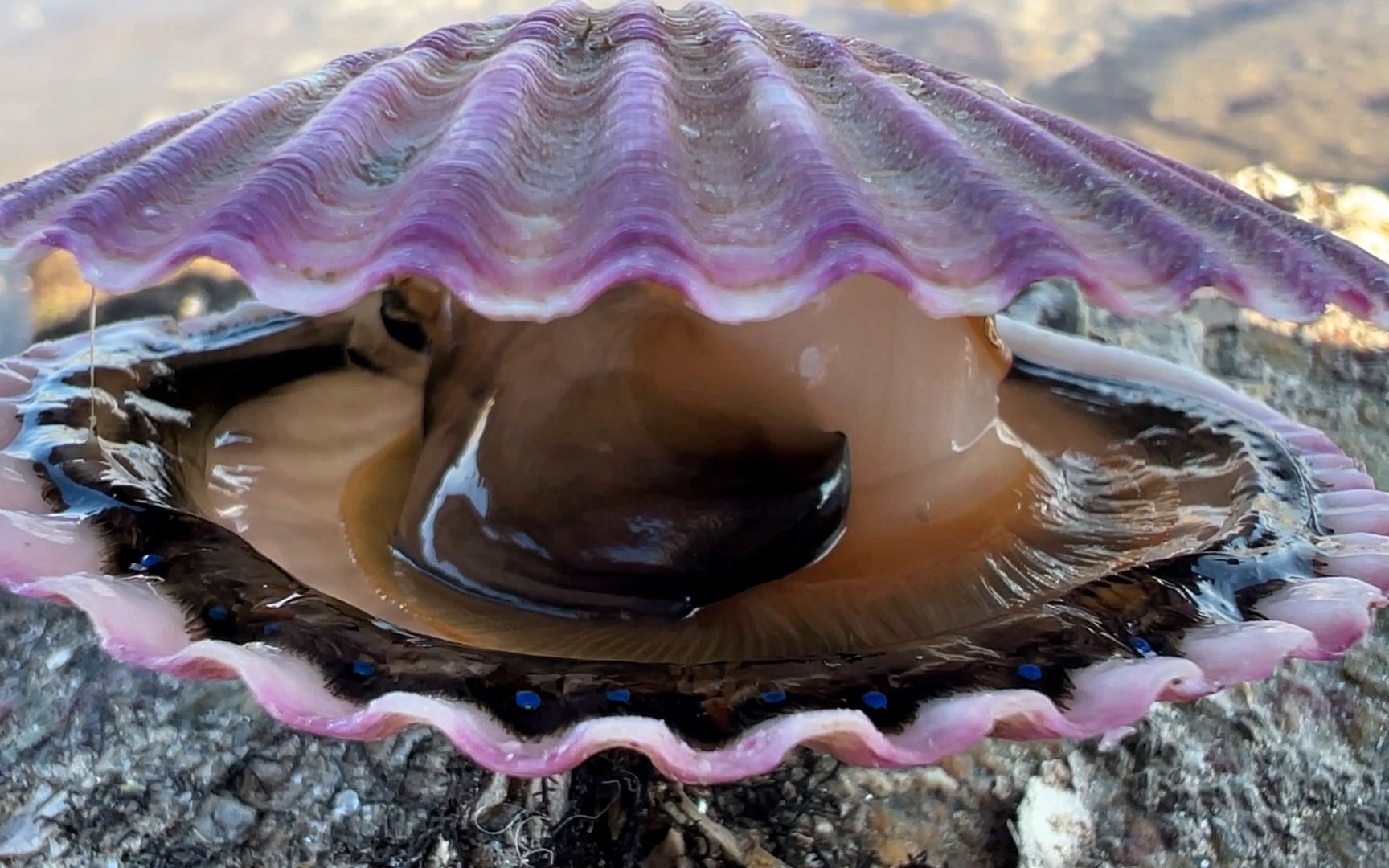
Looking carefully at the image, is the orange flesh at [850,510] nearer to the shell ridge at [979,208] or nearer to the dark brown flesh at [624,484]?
the dark brown flesh at [624,484]

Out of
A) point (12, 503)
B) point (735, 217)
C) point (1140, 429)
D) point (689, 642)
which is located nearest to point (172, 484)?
point (12, 503)

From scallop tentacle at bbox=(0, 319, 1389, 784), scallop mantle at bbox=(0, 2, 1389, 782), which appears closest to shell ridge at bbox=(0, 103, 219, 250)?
scallop mantle at bbox=(0, 2, 1389, 782)

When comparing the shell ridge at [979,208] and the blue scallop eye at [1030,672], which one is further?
the blue scallop eye at [1030,672]

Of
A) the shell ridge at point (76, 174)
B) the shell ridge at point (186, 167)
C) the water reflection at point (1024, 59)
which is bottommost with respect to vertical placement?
the water reflection at point (1024, 59)

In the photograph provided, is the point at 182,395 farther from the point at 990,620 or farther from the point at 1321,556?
the point at 1321,556

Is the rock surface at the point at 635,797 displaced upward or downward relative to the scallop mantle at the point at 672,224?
downward

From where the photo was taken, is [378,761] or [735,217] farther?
[378,761]

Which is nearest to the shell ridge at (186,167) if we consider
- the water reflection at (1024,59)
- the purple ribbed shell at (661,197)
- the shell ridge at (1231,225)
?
the purple ribbed shell at (661,197)
